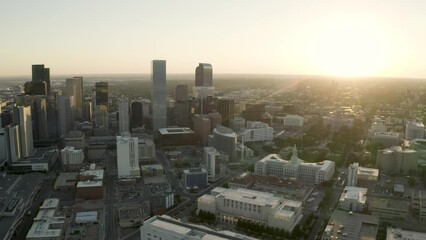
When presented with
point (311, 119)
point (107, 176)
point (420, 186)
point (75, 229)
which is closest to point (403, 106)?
point (311, 119)

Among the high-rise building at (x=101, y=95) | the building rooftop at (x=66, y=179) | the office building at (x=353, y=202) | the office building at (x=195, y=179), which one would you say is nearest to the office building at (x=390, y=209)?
the office building at (x=353, y=202)

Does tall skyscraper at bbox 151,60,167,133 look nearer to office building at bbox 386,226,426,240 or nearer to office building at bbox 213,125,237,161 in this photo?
office building at bbox 213,125,237,161

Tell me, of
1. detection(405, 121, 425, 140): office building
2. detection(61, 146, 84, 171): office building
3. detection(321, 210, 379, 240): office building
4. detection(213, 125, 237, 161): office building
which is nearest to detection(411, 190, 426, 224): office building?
detection(321, 210, 379, 240): office building

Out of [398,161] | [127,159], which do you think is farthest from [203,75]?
[398,161]

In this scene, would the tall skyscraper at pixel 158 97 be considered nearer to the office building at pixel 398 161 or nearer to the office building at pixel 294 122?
the office building at pixel 294 122

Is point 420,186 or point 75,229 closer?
point 75,229

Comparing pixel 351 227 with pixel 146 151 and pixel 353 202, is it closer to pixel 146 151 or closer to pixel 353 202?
pixel 353 202

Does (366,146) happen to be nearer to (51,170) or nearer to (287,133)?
(287,133)
